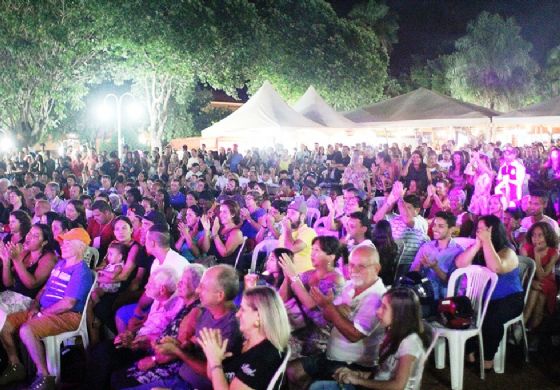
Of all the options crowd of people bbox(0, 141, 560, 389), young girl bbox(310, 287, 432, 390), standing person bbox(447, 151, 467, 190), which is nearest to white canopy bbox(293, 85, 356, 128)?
standing person bbox(447, 151, 467, 190)

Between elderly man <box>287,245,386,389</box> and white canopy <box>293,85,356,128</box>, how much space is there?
14884mm

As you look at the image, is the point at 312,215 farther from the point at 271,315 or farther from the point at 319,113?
the point at 319,113

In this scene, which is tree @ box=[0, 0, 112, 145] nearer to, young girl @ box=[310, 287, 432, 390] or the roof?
the roof

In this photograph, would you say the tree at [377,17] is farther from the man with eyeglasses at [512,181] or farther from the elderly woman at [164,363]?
the elderly woman at [164,363]

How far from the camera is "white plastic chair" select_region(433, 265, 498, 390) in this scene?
4559mm

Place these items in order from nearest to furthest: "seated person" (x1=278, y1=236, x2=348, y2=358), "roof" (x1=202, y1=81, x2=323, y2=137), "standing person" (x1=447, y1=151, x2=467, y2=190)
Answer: "seated person" (x1=278, y1=236, x2=348, y2=358)
"standing person" (x1=447, y1=151, x2=467, y2=190)
"roof" (x1=202, y1=81, x2=323, y2=137)

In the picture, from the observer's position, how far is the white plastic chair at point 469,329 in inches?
179

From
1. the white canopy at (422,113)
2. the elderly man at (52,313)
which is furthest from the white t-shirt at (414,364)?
the white canopy at (422,113)

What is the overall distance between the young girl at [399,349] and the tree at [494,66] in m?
41.8

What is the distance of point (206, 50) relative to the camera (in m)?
22.4

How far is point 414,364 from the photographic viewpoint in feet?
10.9

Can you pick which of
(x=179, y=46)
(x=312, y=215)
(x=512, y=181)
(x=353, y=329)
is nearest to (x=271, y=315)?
(x=353, y=329)

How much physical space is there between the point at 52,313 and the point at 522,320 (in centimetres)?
380

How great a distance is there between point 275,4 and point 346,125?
44.8ft
